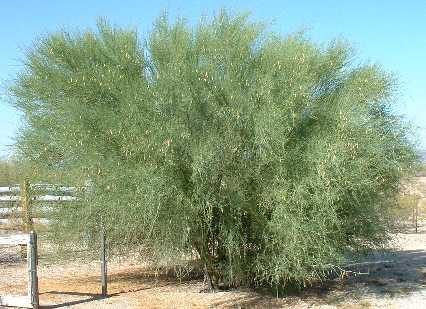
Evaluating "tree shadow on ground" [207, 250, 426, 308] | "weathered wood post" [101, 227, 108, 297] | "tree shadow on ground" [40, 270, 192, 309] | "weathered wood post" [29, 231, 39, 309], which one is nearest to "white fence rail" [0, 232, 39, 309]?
"weathered wood post" [29, 231, 39, 309]

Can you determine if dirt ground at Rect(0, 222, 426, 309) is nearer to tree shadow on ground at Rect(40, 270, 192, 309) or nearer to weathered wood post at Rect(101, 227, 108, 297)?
tree shadow on ground at Rect(40, 270, 192, 309)

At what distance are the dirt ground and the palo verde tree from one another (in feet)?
1.80

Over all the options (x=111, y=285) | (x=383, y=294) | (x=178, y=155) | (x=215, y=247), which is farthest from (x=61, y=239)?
(x=383, y=294)

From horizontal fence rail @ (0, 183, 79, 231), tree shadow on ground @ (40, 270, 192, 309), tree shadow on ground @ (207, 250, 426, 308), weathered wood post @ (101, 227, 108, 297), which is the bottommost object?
tree shadow on ground @ (207, 250, 426, 308)

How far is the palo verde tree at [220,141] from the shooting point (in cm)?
823

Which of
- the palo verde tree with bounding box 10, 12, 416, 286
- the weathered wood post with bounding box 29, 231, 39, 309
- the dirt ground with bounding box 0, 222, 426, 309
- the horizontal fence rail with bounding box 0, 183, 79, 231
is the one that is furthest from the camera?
the horizontal fence rail with bounding box 0, 183, 79, 231

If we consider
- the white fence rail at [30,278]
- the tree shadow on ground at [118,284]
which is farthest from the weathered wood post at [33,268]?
the tree shadow on ground at [118,284]

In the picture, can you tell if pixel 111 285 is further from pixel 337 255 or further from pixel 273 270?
pixel 337 255

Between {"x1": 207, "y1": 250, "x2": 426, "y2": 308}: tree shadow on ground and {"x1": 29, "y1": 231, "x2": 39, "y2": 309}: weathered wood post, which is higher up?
{"x1": 29, "y1": 231, "x2": 39, "y2": 309}: weathered wood post

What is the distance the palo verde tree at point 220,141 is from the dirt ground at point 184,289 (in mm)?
547

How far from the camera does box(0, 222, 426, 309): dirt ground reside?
9.47m

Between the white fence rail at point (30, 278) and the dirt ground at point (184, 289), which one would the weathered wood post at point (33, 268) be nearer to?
the white fence rail at point (30, 278)

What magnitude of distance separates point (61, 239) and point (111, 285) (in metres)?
1.50

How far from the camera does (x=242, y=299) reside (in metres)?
9.56
